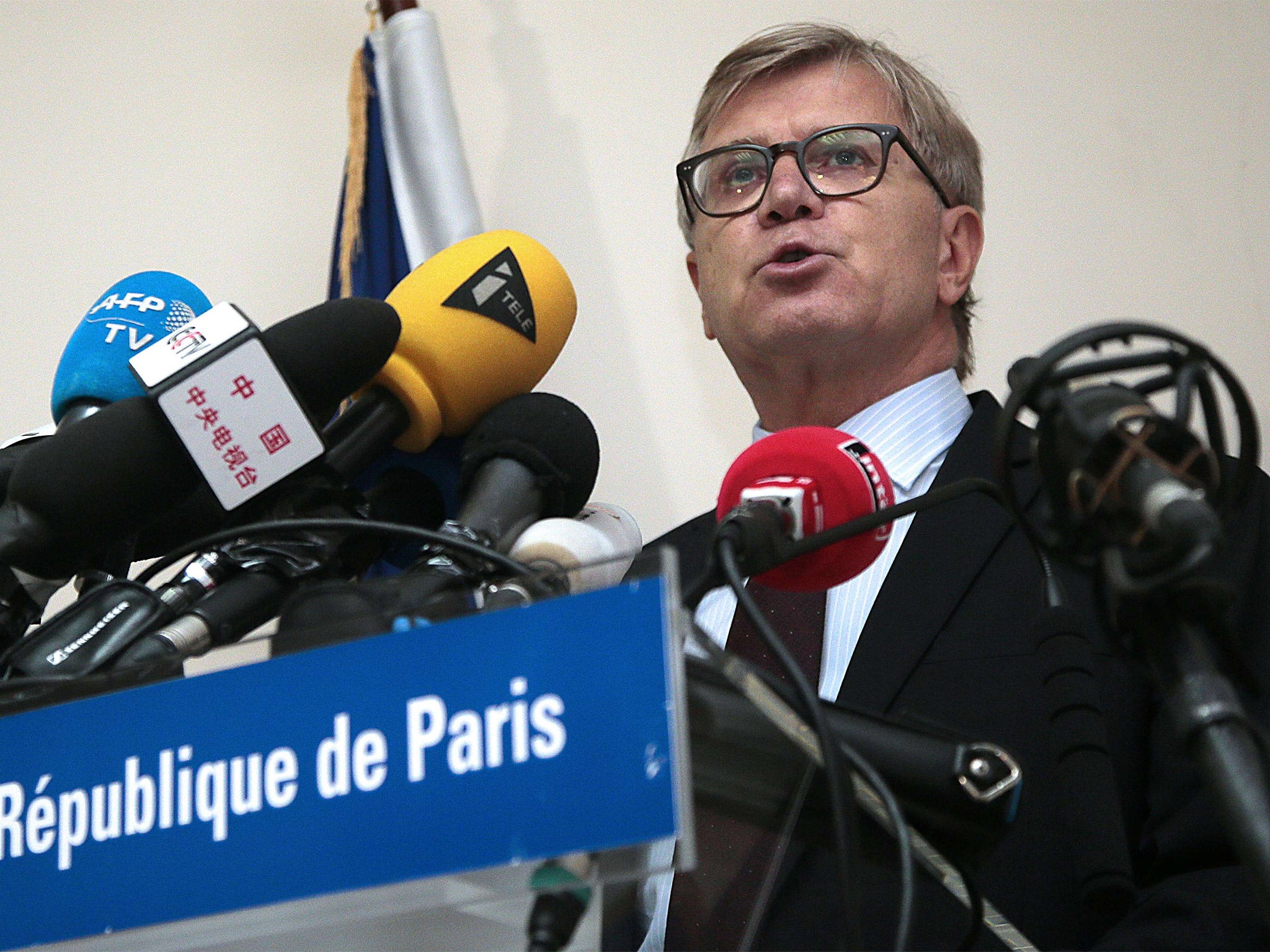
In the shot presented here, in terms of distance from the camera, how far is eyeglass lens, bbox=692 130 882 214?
5.89 ft

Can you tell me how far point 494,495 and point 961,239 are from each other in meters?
1.18

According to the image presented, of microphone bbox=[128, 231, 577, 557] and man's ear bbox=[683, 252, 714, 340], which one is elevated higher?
microphone bbox=[128, 231, 577, 557]

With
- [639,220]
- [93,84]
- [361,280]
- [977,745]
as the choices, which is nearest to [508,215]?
[639,220]

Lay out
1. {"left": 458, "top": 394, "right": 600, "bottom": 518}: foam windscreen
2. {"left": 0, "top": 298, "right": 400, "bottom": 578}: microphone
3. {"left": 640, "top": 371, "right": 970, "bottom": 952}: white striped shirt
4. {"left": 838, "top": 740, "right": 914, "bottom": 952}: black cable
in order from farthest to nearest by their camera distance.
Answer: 1. {"left": 640, "top": 371, "right": 970, "bottom": 952}: white striped shirt
2. {"left": 458, "top": 394, "right": 600, "bottom": 518}: foam windscreen
3. {"left": 0, "top": 298, "right": 400, "bottom": 578}: microphone
4. {"left": 838, "top": 740, "right": 914, "bottom": 952}: black cable

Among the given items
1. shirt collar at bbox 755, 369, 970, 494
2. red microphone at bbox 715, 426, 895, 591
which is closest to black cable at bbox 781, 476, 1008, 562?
red microphone at bbox 715, 426, 895, 591

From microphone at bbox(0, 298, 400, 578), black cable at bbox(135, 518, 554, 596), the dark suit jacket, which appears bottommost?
the dark suit jacket

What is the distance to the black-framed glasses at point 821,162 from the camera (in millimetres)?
1792

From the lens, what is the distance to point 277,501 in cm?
100

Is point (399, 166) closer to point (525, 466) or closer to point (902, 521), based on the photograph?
point (902, 521)

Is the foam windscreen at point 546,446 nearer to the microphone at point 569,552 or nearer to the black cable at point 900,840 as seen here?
the microphone at point 569,552

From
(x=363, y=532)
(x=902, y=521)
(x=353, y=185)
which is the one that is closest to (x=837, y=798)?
(x=363, y=532)

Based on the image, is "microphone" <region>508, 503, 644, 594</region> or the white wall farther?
the white wall

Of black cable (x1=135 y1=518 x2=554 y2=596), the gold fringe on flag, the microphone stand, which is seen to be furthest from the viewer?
the gold fringe on flag

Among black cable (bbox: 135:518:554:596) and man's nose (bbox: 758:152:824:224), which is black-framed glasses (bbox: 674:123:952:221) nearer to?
man's nose (bbox: 758:152:824:224)
